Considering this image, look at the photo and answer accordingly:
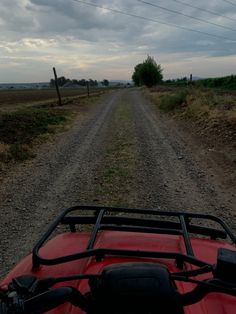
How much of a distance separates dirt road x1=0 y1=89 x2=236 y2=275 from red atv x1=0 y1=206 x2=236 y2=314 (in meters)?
2.45

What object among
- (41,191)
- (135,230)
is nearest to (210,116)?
(41,191)

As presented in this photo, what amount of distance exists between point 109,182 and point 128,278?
6.11 metres

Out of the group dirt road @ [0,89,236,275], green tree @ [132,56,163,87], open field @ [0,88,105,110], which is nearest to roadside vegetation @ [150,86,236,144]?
dirt road @ [0,89,236,275]

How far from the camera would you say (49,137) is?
44.3 feet

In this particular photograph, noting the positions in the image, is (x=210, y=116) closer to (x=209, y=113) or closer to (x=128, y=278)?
(x=209, y=113)

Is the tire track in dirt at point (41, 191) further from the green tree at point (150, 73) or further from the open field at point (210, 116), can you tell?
the green tree at point (150, 73)

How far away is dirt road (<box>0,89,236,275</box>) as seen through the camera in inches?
225

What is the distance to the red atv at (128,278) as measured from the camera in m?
1.34

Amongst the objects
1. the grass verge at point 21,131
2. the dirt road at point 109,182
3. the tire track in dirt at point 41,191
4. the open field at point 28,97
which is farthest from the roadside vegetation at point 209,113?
the open field at point 28,97

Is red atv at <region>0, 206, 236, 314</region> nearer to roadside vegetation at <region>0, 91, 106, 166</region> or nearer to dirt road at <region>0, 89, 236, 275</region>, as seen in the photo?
dirt road at <region>0, 89, 236, 275</region>

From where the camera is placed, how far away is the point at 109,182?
746cm

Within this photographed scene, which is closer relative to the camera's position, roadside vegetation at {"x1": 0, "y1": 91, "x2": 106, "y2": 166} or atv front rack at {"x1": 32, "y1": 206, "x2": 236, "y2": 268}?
atv front rack at {"x1": 32, "y1": 206, "x2": 236, "y2": 268}

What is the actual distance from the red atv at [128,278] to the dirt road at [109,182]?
2.45 metres

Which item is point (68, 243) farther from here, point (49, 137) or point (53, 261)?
point (49, 137)
